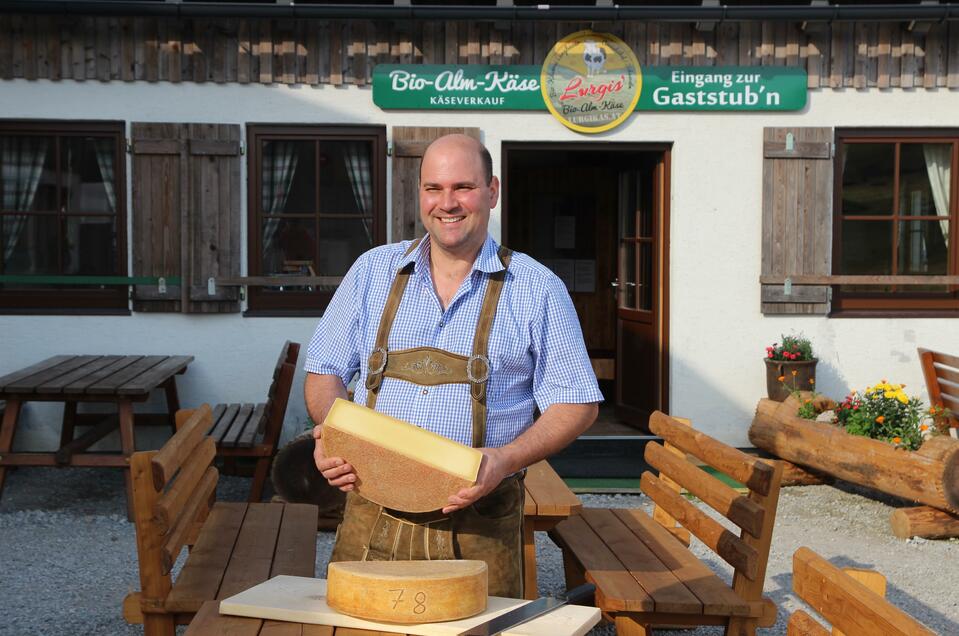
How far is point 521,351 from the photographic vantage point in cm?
270

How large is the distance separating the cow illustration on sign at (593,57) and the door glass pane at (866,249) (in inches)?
87.3

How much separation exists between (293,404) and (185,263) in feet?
4.16

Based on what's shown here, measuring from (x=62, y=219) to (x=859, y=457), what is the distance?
5.74m

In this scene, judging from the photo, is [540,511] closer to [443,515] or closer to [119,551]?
[443,515]

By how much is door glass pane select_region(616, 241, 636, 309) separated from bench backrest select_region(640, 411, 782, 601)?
4386 millimetres

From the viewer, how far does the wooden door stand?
8.56 m

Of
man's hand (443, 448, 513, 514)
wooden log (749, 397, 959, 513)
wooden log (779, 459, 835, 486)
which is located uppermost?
man's hand (443, 448, 513, 514)

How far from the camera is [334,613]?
2221 mm

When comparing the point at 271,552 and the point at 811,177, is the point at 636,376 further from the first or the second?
the point at 271,552

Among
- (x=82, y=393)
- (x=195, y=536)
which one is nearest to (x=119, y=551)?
(x=82, y=393)

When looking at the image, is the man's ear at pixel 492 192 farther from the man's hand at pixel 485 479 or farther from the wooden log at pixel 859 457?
the wooden log at pixel 859 457

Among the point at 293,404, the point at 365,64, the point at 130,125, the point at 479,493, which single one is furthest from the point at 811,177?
the point at 479,493

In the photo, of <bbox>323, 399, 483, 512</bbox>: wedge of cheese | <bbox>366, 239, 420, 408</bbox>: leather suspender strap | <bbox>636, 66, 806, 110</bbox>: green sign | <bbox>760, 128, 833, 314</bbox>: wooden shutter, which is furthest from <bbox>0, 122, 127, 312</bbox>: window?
<bbox>323, 399, 483, 512</bbox>: wedge of cheese

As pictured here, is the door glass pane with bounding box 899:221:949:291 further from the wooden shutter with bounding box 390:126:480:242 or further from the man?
the man
